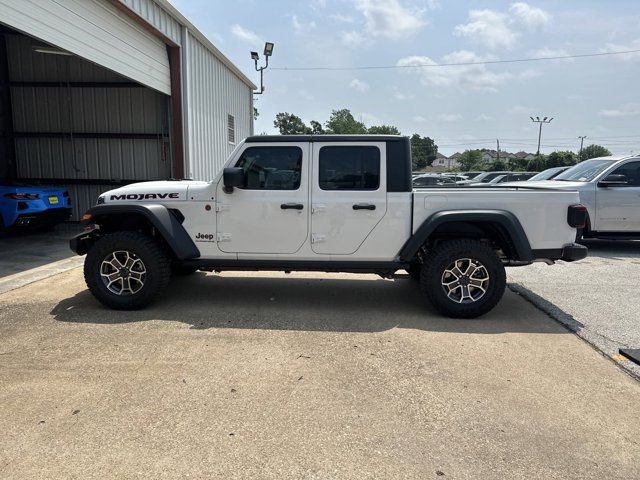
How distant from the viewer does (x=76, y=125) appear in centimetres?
1205

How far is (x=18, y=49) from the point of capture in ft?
38.4

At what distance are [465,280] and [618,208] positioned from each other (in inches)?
223

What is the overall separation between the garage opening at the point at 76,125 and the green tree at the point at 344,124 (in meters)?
56.6

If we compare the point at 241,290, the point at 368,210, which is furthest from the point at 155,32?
the point at 368,210

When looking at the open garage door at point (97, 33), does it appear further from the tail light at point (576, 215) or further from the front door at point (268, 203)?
the tail light at point (576, 215)

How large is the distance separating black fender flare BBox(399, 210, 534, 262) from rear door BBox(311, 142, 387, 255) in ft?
1.51

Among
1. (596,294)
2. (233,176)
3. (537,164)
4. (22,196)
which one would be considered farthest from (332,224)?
(537,164)

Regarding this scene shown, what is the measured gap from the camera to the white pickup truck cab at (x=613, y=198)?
8688mm

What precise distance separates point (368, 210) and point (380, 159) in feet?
1.87

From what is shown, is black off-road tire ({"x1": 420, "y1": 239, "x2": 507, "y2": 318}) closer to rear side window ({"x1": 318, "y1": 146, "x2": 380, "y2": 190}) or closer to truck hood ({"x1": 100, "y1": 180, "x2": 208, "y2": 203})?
rear side window ({"x1": 318, "y1": 146, "x2": 380, "y2": 190})

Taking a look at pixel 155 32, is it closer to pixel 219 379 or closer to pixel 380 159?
pixel 380 159

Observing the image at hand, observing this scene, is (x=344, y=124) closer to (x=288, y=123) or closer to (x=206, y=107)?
(x=288, y=123)

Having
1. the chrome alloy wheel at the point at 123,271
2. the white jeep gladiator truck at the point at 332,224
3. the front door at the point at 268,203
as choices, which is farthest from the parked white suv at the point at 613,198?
the chrome alloy wheel at the point at 123,271

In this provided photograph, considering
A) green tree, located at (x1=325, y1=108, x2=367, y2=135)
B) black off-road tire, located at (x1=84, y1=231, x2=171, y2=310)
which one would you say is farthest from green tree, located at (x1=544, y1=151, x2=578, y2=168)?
black off-road tire, located at (x1=84, y1=231, x2=171, y2=310)
